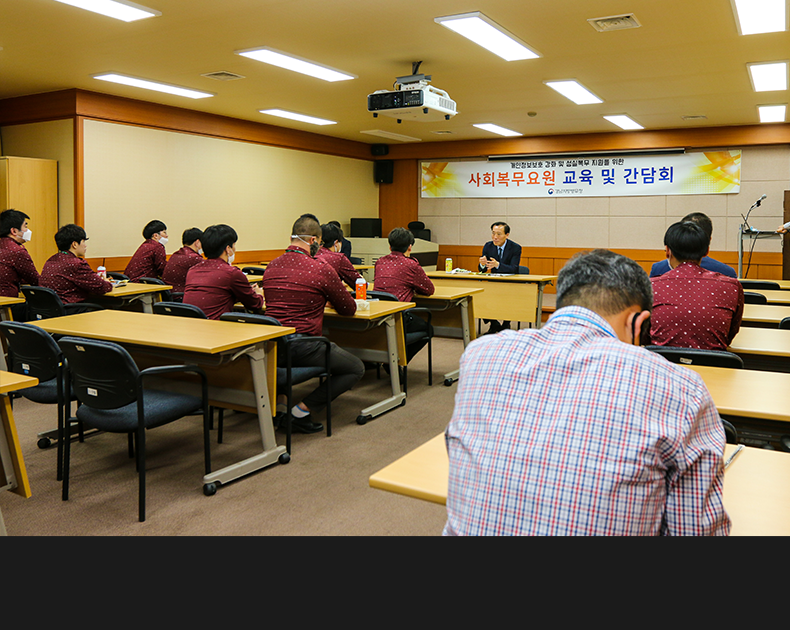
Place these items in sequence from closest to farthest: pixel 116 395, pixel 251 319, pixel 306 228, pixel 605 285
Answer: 1. pixel 605 285
2. pixel 116 395
3. pixel 251 319
4. pixel 306 228

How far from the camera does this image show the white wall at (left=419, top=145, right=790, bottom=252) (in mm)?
9172

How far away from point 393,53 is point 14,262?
3563 millimetres

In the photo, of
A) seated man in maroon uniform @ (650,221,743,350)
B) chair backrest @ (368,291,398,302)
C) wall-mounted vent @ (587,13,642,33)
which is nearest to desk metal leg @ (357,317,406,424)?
chair backrest @ (368,291,398,302)

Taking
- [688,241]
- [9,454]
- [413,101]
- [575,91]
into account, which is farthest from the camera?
[575,91]

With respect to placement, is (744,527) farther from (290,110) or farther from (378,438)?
(290,110)

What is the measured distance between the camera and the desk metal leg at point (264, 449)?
322 centimetres

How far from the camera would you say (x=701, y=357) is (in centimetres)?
266

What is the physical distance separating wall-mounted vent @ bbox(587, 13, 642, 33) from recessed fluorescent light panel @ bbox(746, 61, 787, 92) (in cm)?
176

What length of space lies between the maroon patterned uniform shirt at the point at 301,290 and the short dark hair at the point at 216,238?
0.35 metres

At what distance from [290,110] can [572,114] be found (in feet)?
12.0

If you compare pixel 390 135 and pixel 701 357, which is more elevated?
pixel 390 135

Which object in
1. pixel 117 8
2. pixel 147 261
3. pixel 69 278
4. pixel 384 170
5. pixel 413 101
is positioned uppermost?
pixel 117 8

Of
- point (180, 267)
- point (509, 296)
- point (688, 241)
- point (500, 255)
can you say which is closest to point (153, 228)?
point (180, 267)

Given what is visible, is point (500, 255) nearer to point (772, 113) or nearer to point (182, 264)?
point (182, 264)
